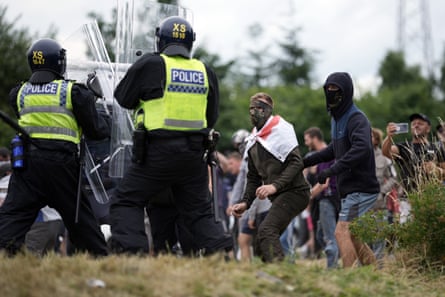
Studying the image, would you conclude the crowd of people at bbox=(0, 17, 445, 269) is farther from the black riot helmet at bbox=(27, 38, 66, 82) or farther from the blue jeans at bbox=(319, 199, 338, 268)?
the blue jeans at bbox=(319, 199, 338, 268)

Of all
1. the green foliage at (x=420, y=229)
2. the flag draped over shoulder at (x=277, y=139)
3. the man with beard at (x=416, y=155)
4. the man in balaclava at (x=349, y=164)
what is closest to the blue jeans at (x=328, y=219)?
the man with beard at (x=416, y=155)

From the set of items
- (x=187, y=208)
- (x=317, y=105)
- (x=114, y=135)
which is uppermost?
(x=317, y=105)

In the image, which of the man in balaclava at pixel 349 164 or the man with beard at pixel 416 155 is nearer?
the man in balaclava at pixel 349 164

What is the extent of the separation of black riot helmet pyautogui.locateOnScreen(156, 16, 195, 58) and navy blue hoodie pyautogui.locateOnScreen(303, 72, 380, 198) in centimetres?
207

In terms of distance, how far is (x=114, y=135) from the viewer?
333 inches

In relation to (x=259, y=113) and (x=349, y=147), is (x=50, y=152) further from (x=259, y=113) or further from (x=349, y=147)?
(x=349, y=147)

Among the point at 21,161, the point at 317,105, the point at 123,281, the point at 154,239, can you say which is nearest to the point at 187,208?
the point at 154,239

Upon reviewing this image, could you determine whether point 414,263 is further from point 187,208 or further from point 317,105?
point 317,105

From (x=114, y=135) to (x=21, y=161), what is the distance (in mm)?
1293

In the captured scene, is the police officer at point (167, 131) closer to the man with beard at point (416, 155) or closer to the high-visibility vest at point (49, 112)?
the high-visibility vest at point (49, 112)

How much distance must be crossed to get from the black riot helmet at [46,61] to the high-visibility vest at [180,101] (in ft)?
3.27

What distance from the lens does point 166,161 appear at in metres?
7.11

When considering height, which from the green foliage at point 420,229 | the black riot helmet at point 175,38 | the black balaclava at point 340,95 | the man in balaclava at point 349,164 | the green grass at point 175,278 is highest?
the black riot helmet at point 175,38

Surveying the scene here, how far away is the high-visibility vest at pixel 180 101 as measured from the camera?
7115mm
